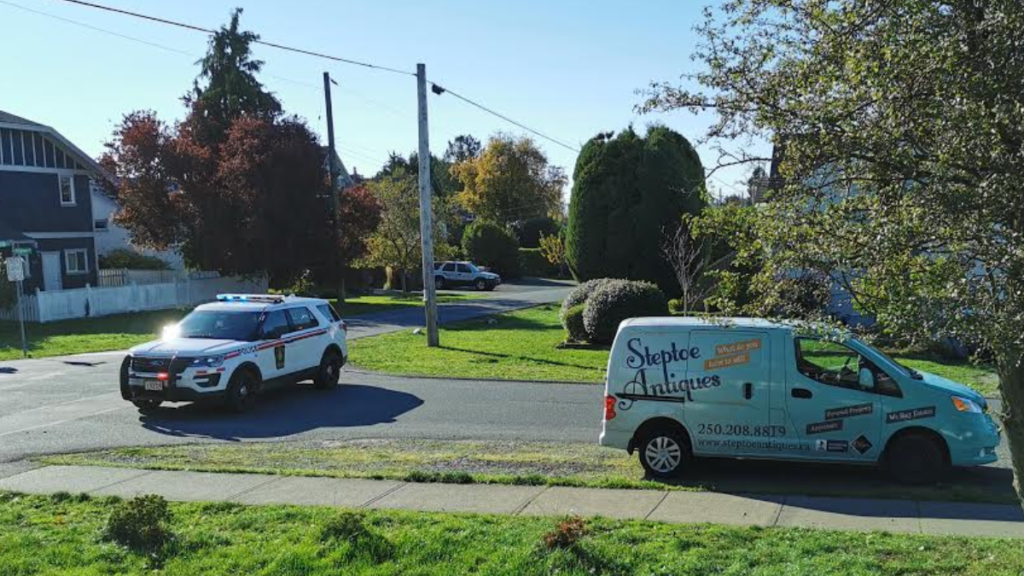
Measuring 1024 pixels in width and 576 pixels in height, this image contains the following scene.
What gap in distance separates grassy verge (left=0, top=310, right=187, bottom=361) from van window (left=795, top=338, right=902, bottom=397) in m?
20.0

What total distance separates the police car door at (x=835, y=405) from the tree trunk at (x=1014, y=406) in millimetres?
3947

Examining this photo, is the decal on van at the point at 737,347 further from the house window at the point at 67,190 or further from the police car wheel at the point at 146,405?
the house window at the point at 67,190

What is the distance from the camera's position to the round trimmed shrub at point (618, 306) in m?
21.9

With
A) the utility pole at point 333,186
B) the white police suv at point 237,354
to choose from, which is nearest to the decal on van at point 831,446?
the white police suv at point 237,354

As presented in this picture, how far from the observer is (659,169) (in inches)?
1025

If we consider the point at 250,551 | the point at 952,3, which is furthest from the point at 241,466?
the point at 952,3

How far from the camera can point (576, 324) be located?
23.2 meters

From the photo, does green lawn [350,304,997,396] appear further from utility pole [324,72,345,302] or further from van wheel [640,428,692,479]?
utility pole [324,72,345,302]

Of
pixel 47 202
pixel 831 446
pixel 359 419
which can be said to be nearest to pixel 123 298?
pixel 47 202

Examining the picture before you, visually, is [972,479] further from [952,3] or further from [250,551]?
[250,551]

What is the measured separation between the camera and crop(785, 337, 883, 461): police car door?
29.5 feet

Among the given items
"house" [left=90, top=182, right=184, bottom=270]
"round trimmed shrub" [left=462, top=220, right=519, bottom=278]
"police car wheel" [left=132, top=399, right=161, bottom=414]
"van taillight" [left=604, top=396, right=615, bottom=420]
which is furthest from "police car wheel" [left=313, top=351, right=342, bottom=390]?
"round trimmed shrub" [left=462, top=220, right=519, bottom=278]

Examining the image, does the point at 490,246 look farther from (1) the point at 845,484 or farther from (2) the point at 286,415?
(1) the point at 845,484

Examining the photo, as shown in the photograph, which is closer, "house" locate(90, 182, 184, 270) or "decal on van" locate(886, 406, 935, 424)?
"decal on van" locate(886, 406, 935, 424)
